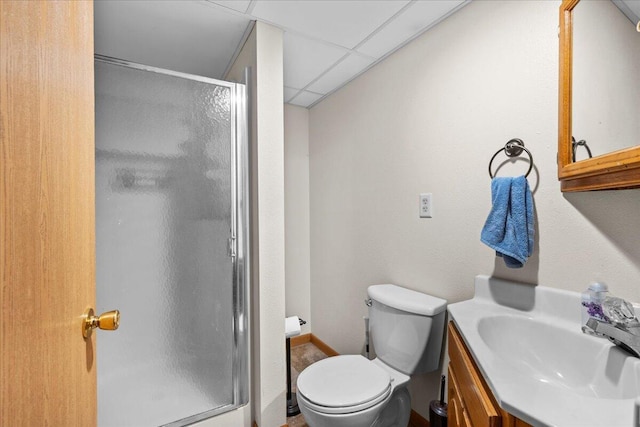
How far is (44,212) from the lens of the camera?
448 millimetres

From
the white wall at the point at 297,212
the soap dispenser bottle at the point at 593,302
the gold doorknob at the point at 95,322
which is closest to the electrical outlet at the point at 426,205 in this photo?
the soap dispenser bottle at the point at 593,302

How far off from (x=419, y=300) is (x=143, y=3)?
1.98 meters

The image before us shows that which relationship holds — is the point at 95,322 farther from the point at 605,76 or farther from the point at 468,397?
the point at 605,76

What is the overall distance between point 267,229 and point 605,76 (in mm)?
1440

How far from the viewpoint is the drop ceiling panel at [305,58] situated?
173 cm

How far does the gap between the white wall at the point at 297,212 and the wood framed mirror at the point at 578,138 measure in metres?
1.96

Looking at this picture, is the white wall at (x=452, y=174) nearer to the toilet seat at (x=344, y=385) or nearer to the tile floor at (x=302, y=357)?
the tile floor at (x=302, y=357)

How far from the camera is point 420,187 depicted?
1.65 meters

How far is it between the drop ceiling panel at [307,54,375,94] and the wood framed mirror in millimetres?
1091

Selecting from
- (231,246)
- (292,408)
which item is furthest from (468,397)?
(292,408)

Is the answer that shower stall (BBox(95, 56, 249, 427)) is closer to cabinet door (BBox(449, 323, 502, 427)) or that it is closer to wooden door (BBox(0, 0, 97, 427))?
wooden door (BBox(0, 0, 97, 427))

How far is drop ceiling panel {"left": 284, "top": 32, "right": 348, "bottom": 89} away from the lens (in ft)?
5.69

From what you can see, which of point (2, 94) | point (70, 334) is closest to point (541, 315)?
point (70, 334)

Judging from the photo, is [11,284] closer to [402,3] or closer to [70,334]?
[70,334]
